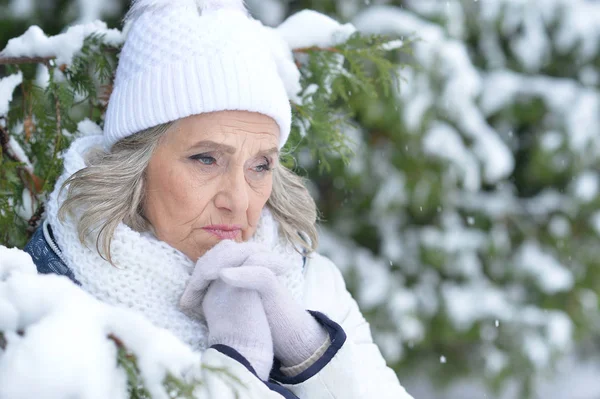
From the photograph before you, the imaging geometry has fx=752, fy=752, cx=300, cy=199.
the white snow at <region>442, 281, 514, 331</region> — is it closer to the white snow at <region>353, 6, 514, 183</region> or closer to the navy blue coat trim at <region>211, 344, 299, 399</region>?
the white snow at <region>353, 6, 514, 183</region>

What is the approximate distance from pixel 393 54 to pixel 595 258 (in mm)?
2034

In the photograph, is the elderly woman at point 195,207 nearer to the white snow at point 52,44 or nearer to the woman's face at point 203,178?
the woman's face at point 203,178

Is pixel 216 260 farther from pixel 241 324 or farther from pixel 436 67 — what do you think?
pixel 436 67

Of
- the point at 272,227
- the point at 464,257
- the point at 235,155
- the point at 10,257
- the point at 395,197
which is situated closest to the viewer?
the point at 10,257

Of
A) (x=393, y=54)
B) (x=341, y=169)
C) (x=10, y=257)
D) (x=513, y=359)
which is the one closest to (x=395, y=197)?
(x=341, y=169)

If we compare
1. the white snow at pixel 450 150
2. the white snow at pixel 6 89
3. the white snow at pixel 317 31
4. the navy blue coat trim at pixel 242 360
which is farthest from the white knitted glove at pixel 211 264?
the white snow at pixel 450 150

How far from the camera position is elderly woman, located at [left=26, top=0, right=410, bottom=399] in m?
1.89

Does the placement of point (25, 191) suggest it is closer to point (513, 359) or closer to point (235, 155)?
point (235, 155)

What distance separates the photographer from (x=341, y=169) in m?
4.27

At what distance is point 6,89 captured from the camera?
2.18 m

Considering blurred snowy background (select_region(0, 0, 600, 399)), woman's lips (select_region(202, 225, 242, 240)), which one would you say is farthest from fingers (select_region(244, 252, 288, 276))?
blurred snowy background (select_region(0, 0, 600, 399))

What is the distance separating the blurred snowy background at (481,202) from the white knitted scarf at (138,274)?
245 centimetres

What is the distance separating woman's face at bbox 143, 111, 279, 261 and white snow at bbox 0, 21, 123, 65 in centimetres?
52

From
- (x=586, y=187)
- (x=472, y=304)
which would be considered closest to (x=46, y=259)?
(x=472, y=304)
